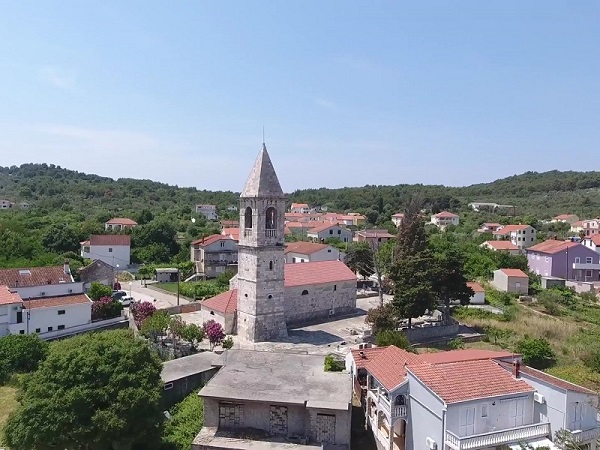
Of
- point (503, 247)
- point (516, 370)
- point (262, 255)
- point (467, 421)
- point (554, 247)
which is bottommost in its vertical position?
point (467, 421)

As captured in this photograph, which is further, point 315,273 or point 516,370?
point 315,273

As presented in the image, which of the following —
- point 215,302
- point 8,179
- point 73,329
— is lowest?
point 73,329

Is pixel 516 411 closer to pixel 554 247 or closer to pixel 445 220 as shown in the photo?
pixel 554 247

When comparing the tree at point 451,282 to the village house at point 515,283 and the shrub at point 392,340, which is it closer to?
the shrub at point 392,340

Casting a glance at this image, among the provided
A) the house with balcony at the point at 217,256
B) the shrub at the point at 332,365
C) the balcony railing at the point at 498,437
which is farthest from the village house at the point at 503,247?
the balcony railing at the point at 498,437

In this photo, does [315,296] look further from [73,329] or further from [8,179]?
[8,179]

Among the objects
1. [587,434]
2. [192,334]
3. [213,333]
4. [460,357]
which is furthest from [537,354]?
[192,334]

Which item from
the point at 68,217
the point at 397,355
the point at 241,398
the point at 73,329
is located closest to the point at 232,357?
the point at 241,398
